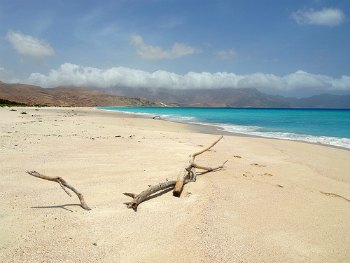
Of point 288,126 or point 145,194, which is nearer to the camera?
point 145,194

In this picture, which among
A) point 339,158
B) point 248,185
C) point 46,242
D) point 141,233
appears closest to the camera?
point 46,242

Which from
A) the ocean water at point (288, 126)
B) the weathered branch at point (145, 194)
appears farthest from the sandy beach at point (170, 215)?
the ocean water at point (288, 126)

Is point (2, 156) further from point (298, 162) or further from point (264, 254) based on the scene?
point (298, 162)

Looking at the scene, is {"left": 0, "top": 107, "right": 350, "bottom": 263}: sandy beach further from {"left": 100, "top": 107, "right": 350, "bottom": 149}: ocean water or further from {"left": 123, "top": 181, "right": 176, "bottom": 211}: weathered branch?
{"left": 100, "top": 107, "right": 350, "bottom": 149}: ocean water

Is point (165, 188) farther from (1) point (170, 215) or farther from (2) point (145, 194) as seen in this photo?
(1) point (170, 215)

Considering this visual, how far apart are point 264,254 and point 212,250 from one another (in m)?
0.68

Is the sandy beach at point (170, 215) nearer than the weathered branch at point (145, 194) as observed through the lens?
Yes

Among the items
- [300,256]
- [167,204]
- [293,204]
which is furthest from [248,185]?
[300,256]

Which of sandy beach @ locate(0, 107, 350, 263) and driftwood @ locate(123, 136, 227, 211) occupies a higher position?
driftwood @ locate(123, 136, 227, 211)

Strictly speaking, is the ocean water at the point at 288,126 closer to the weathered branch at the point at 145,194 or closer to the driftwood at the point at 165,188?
the driftwood at the point at 165,188

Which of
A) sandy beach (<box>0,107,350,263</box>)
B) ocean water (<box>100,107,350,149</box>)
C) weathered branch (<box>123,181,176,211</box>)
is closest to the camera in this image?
sandy beach (<box>0,107,350,263</box>)

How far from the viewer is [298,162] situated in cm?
1015

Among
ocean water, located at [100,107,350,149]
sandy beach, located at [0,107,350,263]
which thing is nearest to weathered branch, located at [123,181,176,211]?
sandy beach, located at [0,107,350,263]

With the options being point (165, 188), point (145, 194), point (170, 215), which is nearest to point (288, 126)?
point (165, 188)
